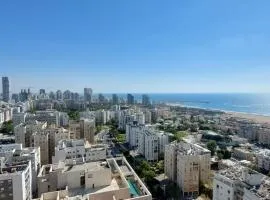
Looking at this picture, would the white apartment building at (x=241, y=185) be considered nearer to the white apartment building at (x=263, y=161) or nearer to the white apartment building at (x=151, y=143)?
the white apartment building at (x=263, y=161)

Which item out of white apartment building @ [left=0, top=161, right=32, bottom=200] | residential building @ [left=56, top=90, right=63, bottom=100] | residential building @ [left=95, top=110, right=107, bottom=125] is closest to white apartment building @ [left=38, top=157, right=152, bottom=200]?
white apartment building @ [left=0, top=161, right=32, bottom=200]

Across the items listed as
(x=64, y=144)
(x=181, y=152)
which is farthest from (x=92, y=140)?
(x=181, y=152)

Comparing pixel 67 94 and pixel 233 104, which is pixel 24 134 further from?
pixel 233 104

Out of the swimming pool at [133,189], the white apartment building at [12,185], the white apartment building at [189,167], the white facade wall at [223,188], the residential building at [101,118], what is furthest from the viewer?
the residential building at [101,118]

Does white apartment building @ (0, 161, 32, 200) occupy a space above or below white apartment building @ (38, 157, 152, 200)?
below

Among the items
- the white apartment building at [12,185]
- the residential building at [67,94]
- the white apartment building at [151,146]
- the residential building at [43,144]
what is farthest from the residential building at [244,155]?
the residential building at [67,94]

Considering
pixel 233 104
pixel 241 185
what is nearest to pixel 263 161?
pixel 241 185

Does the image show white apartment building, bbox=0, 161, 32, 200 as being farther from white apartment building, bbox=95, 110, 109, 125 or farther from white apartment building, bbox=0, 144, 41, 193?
white apartment building, bbox=95, 110, 109, 125
